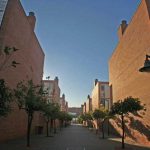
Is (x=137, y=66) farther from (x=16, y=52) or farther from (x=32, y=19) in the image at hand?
(x=32, y=19)

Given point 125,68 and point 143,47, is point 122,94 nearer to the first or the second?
point 125,68

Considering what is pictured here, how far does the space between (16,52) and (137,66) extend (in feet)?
46.5

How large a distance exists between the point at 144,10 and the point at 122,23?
12.6 m

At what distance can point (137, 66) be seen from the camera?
23656 millimetres

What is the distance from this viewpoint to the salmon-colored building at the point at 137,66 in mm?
20969

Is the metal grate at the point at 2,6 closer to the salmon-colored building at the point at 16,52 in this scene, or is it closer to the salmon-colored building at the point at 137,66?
the salmon-colored building at the point at 16,52

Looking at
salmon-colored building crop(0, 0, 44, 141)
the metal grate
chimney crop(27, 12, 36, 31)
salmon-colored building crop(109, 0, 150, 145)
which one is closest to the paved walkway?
salmon-colored building crop(0, 0, 44, 141)

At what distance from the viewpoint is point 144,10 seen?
Result: 2186 centimetres

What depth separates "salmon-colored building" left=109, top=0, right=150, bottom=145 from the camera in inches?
826

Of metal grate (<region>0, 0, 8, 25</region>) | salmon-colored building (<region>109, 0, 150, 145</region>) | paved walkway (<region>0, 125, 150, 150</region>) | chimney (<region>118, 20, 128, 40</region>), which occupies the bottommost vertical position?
paved walkway (<region>0, 125, 150, 150</region>)

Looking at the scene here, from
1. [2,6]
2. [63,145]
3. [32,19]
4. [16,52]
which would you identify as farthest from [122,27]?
[63,145]

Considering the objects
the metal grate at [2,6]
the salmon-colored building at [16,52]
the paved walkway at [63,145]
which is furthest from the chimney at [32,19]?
the paved walkway at [63,145]

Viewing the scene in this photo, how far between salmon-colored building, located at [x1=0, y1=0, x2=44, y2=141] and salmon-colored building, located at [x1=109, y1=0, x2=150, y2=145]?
1381 cm

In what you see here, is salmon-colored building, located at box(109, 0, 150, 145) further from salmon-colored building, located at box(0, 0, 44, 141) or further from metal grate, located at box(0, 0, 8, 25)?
metal grate, located at box(0, 0, 8, 25)
